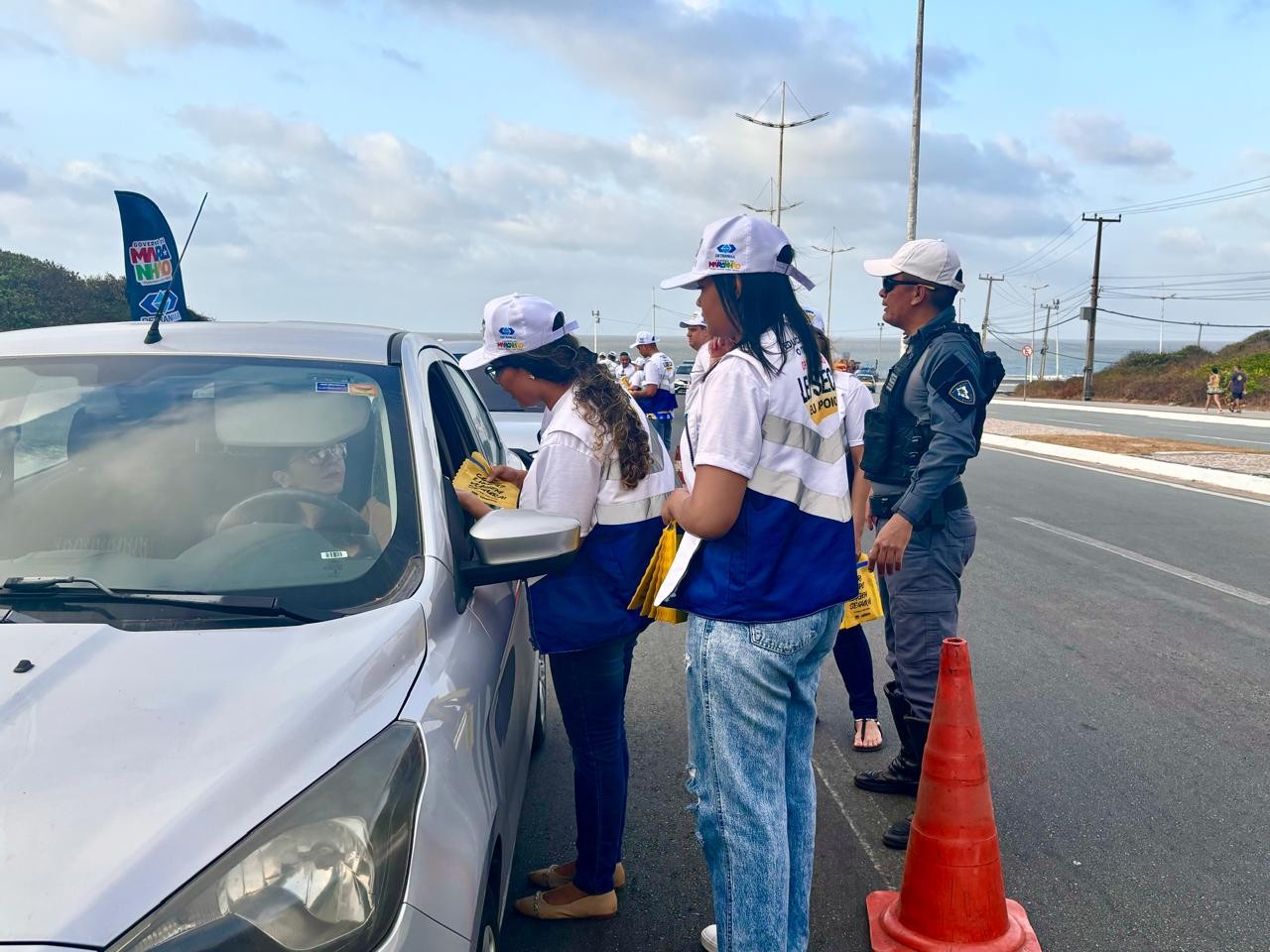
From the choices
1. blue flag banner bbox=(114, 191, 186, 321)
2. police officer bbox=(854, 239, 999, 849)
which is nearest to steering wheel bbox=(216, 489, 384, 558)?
police officer bbox=(854, 239, 999, 849)

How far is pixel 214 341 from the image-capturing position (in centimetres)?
301

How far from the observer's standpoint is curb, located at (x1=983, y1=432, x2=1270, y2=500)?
13000 millimetres

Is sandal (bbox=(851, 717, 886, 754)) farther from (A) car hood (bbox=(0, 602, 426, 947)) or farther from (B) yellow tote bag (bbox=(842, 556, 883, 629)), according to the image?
(A) car hood (bbox=(0, 602, 426, 947))

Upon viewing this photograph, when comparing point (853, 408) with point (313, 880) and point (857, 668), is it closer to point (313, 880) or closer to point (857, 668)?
point (857, 668)

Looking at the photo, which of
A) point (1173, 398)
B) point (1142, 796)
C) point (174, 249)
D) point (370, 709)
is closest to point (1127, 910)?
point (1142, 796)

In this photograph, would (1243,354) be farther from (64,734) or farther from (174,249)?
(64,734)

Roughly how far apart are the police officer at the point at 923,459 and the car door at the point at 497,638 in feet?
4.32

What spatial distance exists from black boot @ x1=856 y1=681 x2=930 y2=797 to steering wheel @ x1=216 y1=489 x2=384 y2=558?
7.69ft

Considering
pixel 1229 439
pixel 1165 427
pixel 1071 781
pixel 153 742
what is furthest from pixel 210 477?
pixel 1165 427

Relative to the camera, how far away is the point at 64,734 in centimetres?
163

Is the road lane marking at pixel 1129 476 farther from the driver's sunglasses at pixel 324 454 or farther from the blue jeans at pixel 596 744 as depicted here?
the driver's sunglasses at pixel 324 454

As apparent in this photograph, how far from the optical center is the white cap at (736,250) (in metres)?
2.42

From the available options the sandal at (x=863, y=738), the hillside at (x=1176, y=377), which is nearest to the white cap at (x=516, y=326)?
the sandal at (x=863, y=738)

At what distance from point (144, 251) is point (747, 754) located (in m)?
8.25
